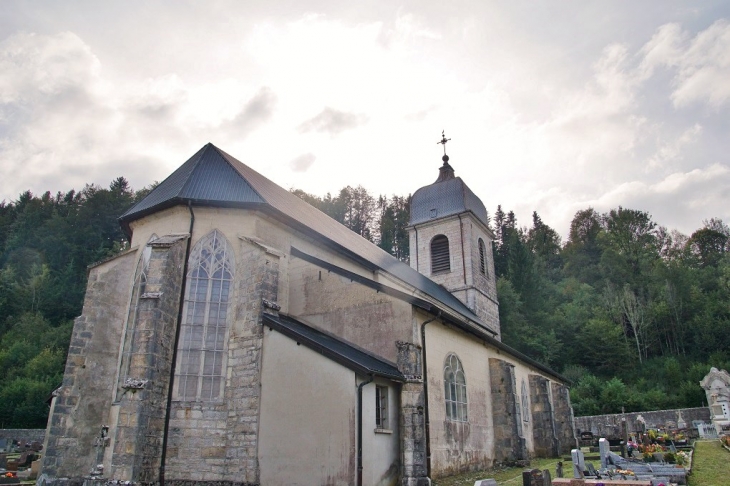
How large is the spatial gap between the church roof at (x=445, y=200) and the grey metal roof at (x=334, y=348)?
17.5 meters

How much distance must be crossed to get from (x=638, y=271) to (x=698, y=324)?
9.27 metres

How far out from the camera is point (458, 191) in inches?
1157

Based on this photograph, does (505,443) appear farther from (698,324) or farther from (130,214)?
(698,324)

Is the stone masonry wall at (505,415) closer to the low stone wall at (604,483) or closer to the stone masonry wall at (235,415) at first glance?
the low stone wall at (604,483)

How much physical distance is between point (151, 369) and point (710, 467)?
12877 millimetres

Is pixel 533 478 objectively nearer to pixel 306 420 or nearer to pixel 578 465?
pixel 578 465

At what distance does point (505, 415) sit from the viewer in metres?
16.7

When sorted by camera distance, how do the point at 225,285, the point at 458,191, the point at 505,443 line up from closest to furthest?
the point at 225,285 < the point at 505,443 < the point at 458,191

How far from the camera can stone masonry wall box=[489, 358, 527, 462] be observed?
1628 centimetres

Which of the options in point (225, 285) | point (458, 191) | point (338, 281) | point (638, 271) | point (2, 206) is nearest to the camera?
point (225, 285)

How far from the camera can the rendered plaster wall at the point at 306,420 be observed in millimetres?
10391

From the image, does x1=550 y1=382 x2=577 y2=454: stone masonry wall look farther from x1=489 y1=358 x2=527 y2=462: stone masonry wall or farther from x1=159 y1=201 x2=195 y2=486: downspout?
x1=159 y1=201 x2=195 y2=486: downspout

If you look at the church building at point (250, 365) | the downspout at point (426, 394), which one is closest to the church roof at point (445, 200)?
the church building at point (250, 365)

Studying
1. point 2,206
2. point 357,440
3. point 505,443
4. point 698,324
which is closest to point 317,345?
point 357,440
